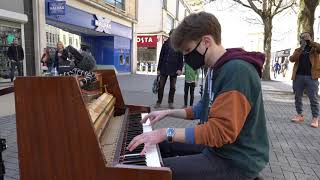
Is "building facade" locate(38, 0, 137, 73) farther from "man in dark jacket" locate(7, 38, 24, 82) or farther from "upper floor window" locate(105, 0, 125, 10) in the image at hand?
"man in dark jacket" locate(7, 38, 24, 82)

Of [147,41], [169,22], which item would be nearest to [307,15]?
[147,41]

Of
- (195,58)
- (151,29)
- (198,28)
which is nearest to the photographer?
(198,28)

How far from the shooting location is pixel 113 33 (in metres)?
21.8

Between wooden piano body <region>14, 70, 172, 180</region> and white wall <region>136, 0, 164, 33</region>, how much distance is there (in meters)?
31.0

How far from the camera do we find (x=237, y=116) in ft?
5.87

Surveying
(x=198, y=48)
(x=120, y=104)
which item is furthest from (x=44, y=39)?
(x=198, y=48)

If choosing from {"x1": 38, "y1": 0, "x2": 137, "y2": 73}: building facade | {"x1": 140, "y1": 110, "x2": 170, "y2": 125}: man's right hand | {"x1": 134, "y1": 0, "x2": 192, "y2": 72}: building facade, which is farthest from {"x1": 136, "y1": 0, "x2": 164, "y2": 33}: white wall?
{"x1": 140, "y1": 110, "x2": 170, "y2": 125}: man's right hand

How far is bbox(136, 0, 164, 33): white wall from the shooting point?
32.2 m

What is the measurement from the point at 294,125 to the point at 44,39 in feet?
33.9

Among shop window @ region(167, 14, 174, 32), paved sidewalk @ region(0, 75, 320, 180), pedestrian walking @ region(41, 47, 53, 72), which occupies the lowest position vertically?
paved sidewalk @ region(0, 75, 320, 180)

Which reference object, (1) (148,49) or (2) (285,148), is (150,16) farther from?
(2) (285,148)

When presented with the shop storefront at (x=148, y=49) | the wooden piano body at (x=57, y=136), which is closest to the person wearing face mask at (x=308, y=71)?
the wooden piano body at (x=57, y=136)

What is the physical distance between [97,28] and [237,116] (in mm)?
17987

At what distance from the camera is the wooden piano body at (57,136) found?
5.60ft
